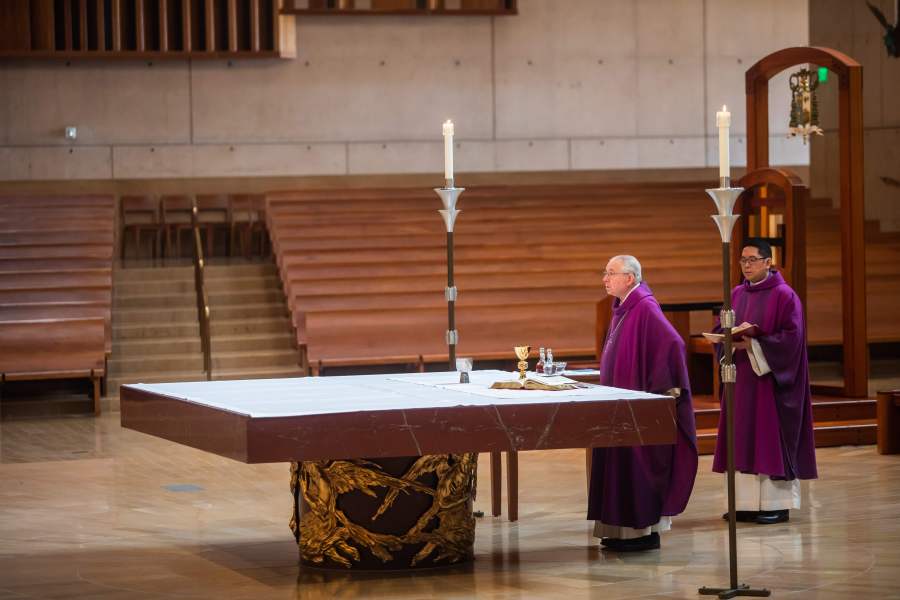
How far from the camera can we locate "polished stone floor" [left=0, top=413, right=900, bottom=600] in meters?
5.21

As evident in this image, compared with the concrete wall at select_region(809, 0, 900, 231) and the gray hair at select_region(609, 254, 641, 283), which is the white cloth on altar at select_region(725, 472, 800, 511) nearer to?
the gray hair at select_region(609, 254, 641, 283)

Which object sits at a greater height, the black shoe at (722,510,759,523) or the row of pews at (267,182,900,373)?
the row of pews at (267,182,900,373)

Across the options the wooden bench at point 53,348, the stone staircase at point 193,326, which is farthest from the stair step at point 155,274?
the wooden bench at point 53,348

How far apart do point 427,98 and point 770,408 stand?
1008cm

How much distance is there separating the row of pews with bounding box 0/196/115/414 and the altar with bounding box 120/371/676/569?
210 inches

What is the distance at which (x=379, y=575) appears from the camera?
537 centimetres

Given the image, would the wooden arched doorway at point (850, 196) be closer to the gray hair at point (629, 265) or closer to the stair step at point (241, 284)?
the gray hair at point (629, 265)

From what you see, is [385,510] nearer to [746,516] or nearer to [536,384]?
[536,384]

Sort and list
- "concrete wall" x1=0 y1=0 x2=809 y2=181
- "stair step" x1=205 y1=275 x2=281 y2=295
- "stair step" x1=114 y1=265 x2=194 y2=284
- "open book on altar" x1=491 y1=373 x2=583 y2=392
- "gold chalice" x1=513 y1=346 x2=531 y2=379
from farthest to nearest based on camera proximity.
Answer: "concrete wall" x1=0 y1=0 x2=809 y2=181 → "stair step" x1=114 y1=265 x2=194 y2=284 → "stair step" x1=205 y1=275 x2=281 y2=295 → "gold chalice" x1=513 y1=346 x2=531 y2=379 → "open book on altar" x1=491 y1=373 x2=583 y2=392

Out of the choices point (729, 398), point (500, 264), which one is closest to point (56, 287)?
point (500, 264)

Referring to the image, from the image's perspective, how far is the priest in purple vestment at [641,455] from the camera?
19.0 ft

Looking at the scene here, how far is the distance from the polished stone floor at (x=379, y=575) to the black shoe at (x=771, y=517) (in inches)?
2.2

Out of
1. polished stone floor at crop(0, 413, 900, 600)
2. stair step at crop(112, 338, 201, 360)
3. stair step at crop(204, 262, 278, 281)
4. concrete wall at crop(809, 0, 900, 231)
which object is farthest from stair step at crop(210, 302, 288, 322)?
concrete wall at crop(809, 0, 900, 231)

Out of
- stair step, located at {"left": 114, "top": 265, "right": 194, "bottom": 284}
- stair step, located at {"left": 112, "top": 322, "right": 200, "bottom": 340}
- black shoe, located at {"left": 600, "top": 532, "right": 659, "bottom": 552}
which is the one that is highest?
stair step, located at {"left": 114, "top": 265, "right": 194, "bottom": 284}
